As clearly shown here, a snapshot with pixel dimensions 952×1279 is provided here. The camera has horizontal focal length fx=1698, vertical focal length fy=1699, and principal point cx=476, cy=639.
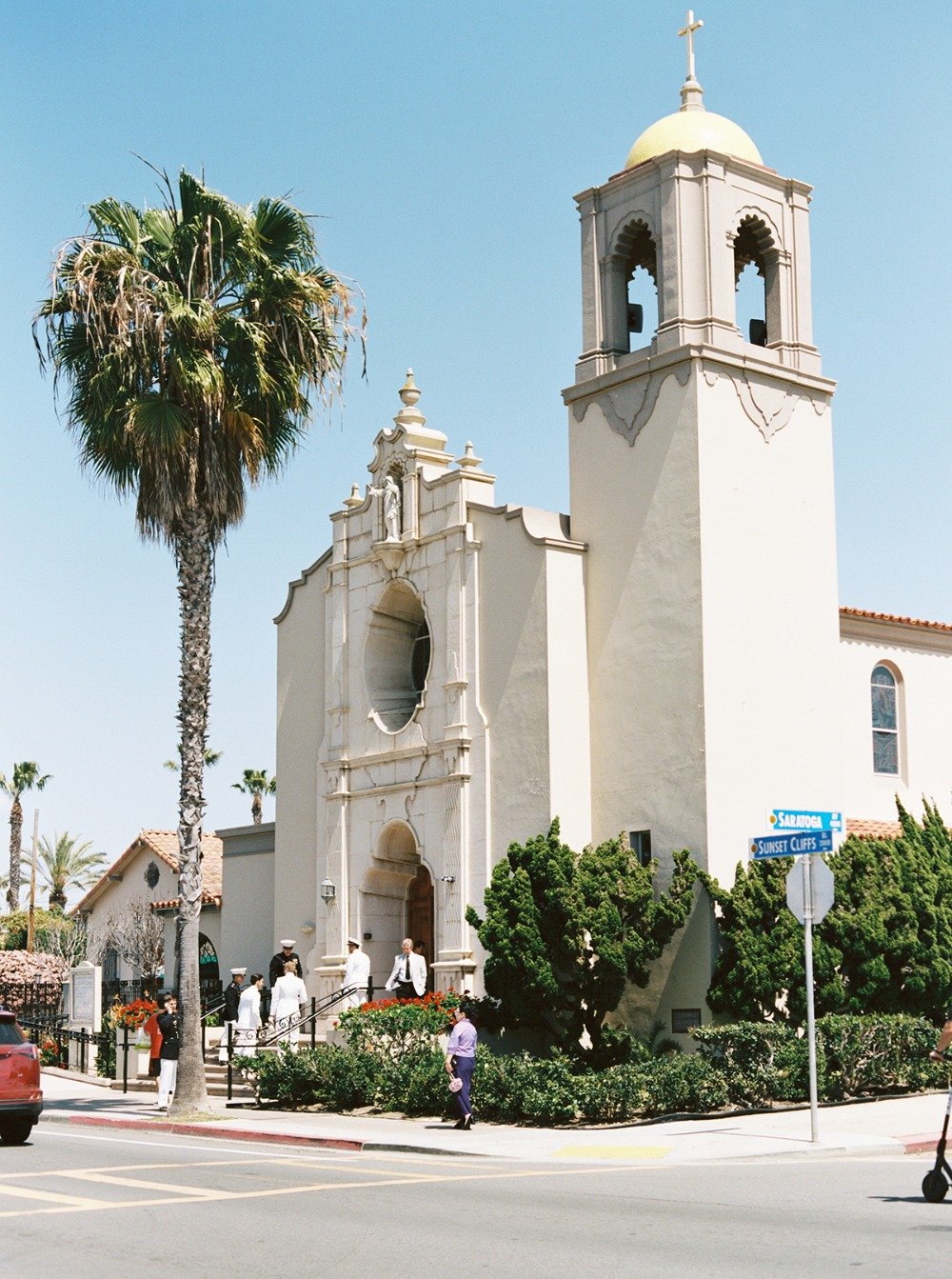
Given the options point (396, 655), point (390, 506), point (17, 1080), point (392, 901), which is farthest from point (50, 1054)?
point (17, 1080)

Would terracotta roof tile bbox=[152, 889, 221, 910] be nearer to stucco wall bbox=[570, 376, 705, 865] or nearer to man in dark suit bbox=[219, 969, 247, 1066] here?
man in dark suit bbox=[219, 969, 247, 1066]

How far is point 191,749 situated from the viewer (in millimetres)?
24406

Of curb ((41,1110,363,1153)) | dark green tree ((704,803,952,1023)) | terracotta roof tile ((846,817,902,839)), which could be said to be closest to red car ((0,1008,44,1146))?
curb ((41,1110,363,1153))

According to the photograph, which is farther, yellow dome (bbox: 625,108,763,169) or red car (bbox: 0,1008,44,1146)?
yellow dome (bbox: 625,108,763,169)

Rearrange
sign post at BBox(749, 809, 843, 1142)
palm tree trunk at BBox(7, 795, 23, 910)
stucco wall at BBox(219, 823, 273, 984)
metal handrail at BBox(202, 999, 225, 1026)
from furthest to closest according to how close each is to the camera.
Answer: palm tree trunk at BBox(7, 795, 23, 910) < stucco wall at BBox(219, 823, 273, 984) < metal handrail at BBox(202, 999, 225, 1026) < sign post at BBox(749, 809, 843, 1142)

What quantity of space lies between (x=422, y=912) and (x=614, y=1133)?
32.6ft

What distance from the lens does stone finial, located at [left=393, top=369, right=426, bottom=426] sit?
95.8ft

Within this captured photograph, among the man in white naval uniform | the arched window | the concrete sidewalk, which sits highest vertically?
the arched window

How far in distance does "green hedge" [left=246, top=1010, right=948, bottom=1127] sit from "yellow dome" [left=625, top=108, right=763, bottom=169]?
1327cm

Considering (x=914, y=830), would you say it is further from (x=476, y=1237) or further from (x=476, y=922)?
(x=476, y=1237)

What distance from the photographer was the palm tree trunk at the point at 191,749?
23.4 metres

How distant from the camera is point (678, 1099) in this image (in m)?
20.2

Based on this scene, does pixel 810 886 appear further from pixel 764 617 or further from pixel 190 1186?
pixel 764 617

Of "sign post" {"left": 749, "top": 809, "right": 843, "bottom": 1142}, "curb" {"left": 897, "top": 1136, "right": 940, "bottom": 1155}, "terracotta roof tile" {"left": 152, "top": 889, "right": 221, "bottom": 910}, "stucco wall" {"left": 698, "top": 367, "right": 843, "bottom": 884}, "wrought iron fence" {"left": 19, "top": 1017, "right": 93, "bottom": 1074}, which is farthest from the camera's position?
"terracotta roof tile" {"left": 152, "top": 889, "right": 221, "bottom": 910}
